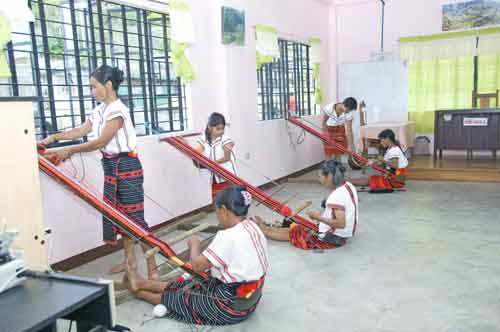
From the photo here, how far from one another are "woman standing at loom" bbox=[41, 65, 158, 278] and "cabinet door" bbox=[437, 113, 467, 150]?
5.77 m

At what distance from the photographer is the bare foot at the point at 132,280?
2.91 m

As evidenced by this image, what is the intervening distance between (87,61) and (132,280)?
1.98 metres

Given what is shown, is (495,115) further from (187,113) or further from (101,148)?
(101,148)

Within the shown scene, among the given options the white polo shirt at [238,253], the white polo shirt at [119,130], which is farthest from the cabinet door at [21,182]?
the white polo shirt at [119,130]

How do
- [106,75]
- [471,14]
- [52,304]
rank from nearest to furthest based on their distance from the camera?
[52,304] < [106,75] < [471,14]

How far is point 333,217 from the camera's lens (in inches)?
145

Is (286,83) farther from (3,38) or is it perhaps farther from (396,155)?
(3,38)

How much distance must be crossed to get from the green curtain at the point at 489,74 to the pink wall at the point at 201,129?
3094 millimetres

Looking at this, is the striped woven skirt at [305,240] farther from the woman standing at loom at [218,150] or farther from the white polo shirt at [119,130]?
the white polo shirt at [119,130]

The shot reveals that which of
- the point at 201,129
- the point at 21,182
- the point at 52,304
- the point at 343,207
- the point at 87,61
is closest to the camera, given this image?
the point at 52,304

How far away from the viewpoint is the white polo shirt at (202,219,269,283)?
232 centimetres

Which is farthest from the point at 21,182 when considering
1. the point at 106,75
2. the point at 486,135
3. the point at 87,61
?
the point at 486,135

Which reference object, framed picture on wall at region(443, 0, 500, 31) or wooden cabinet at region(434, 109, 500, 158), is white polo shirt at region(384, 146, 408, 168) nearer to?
wooden cabinet at region(434, 109, 500, 158)

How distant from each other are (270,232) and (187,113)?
1682 millimetres
